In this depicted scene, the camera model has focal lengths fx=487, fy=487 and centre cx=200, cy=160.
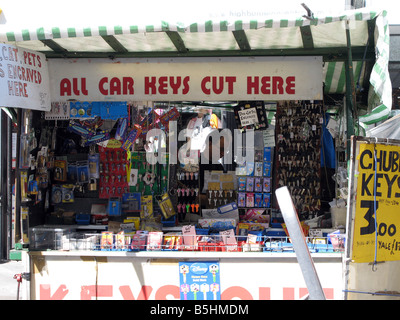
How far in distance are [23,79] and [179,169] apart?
259 cm

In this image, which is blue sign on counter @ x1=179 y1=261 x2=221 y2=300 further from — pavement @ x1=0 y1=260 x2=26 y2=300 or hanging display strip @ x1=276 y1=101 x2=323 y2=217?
pavement @ x1=0 y1=260 x2=26 y2=300

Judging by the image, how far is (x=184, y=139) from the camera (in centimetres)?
693

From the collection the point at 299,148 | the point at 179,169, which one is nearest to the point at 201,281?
the point at 179,169

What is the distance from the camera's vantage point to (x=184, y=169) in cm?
695

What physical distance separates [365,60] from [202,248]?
2727 millimetres

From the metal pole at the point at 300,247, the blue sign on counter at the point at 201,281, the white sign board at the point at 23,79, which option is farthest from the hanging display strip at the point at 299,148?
the metal pole at the point at 300,247

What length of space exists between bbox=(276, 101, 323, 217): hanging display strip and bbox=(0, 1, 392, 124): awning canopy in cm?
69

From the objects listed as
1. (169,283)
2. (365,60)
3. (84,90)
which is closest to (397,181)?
(365,60)

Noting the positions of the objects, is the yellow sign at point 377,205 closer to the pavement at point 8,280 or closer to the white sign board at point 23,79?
the white sign board at point 23,79

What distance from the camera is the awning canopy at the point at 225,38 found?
14.4 feet

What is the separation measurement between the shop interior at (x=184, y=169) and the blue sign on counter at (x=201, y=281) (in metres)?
0.85

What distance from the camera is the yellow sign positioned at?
159 inches

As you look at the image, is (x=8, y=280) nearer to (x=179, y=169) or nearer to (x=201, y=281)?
(x=179, y=169)

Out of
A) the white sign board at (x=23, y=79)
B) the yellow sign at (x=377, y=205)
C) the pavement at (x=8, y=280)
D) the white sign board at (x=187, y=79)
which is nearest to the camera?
the yellow sign at (x=377, y=205)
